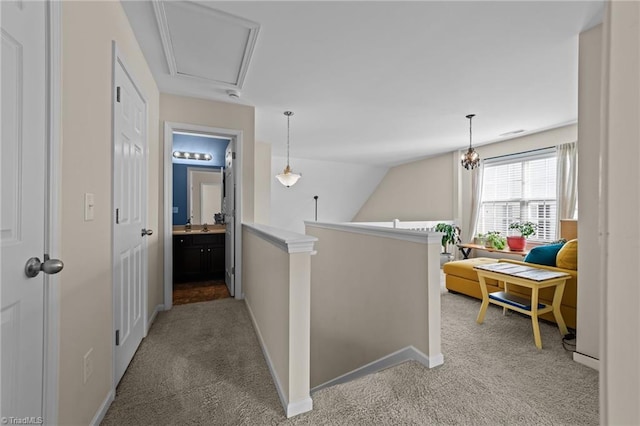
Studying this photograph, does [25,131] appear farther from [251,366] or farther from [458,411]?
[458,411]

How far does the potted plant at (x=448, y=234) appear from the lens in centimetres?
496

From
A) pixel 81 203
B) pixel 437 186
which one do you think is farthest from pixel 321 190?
pixel 81 203

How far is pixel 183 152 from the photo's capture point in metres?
4.82

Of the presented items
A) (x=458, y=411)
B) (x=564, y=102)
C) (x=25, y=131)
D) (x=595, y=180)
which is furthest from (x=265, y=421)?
(x=564, y=102)

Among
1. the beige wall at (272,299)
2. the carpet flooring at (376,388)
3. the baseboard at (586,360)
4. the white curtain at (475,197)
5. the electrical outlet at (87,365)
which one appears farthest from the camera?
the white curtain at (475,197)

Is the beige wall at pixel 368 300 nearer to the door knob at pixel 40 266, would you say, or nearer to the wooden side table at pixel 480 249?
the door knob at pixel 40 266

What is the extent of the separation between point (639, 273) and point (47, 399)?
1695 mm

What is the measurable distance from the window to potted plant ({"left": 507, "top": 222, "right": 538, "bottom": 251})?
0.19 m

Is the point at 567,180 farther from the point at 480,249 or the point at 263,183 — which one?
the point at 263,183

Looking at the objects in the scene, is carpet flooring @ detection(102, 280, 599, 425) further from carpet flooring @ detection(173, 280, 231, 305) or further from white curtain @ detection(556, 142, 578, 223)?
white curtain @ detection(556, 142, 578, 223)

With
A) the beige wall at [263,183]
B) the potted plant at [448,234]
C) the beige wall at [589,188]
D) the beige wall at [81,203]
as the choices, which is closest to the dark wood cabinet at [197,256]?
the beige wall at [263,183]

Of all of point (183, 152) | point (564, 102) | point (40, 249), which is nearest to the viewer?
point (40, 249)

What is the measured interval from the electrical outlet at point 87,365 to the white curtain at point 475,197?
582 centimetres

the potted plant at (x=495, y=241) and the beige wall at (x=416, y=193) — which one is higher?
the beige wall at (x=416, y=193)
